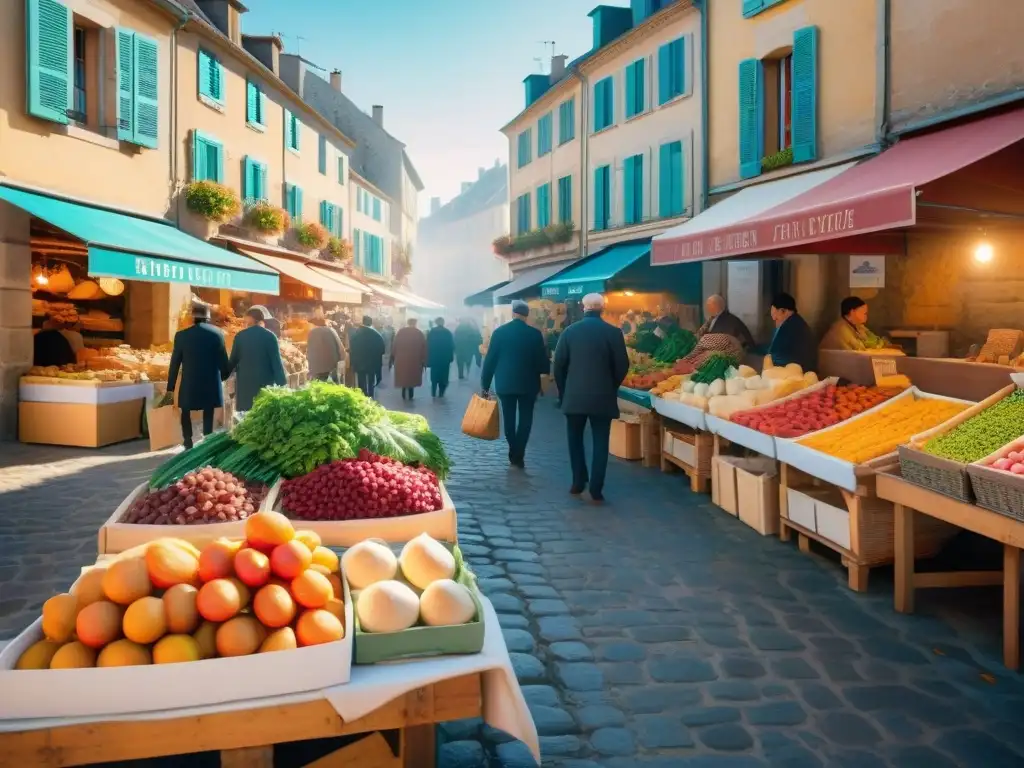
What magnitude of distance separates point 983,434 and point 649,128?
1486 cm

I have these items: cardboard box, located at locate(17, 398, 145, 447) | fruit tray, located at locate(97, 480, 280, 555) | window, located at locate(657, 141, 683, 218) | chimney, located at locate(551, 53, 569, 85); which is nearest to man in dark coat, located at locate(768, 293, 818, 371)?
fruit tray, located at locate(97, 480, 280, 555)

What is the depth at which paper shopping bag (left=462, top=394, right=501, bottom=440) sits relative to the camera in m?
9.22

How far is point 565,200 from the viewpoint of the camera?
2412 centimetres

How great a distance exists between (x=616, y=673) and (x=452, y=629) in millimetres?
1698

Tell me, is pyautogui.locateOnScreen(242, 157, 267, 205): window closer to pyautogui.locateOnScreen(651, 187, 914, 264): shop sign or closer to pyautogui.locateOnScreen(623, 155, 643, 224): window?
pyautogui.locateOnScreen(623, 155, 643, 224): window

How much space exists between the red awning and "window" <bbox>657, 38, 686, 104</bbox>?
7.99m

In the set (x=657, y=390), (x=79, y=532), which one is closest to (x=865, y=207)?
(x=657, y=390)

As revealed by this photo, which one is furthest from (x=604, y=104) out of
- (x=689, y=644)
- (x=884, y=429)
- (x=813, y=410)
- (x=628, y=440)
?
(x=689, y=644)

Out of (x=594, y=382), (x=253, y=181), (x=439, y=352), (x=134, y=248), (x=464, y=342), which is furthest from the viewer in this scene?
(x=464, y=342)

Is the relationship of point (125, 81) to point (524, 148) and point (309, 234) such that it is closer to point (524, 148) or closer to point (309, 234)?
point (309, 234)

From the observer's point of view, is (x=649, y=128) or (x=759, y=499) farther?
(x=649, y=128)

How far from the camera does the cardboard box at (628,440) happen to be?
10.5m

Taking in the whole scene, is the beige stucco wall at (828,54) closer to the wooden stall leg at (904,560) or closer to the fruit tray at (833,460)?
the fruit tray at (833,460)

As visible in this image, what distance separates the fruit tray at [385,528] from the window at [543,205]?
22.2 m
